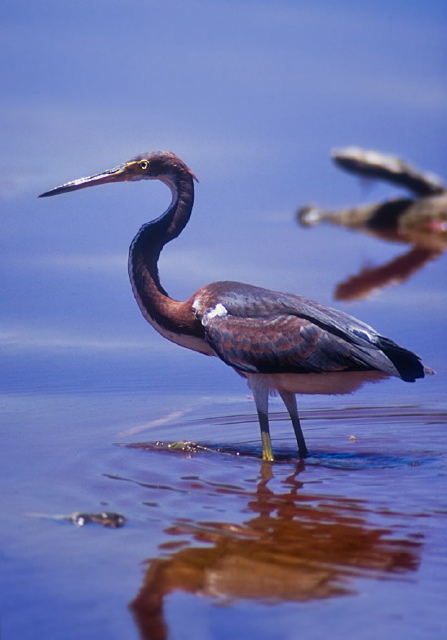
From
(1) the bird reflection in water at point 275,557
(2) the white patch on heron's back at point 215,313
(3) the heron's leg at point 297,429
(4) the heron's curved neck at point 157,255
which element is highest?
(4) the heron's curved neck at point 157,255

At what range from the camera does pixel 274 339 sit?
7125mm

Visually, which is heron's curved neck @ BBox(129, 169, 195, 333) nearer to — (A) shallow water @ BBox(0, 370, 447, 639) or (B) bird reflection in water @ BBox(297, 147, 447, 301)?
(A) shallow water @ BBox(0, 370, 447, 639)

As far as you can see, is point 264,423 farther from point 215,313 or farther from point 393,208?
point 393,208

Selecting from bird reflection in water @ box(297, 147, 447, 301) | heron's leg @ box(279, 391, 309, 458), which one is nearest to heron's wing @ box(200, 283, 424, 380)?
heron's leg @ box(279, 391, 309, 458)

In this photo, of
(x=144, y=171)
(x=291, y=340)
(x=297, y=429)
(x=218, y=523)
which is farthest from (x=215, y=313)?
(x=218, y=523)

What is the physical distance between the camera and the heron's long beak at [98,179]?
787 centimetres

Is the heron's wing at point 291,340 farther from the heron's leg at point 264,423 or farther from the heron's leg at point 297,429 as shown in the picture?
the heron's leg at point 297,429

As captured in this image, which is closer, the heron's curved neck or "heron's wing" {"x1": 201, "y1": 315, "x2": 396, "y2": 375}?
"heron's wing" {"x1": 201, "y1": 315, "x2": 396, "y2": 375}

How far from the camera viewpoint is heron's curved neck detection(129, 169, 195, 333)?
7.54 metres

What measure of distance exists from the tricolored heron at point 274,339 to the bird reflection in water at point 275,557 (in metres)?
1.30

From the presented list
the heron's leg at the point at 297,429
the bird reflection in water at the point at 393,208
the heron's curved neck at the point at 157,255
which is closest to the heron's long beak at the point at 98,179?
the heron's curved neck at the point at 157,255

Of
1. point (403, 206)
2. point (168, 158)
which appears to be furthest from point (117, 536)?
point (403, 206)

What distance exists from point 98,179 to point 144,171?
12.8 inches

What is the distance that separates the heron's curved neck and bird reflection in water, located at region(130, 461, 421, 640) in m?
1.94
